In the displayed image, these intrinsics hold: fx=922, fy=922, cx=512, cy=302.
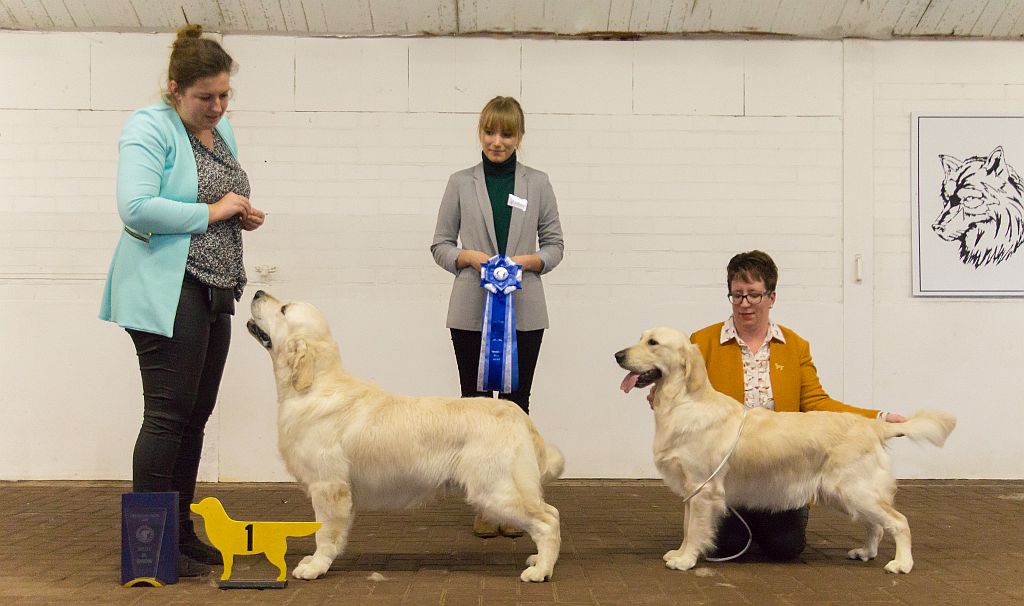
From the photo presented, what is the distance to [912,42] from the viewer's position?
18.4 ft

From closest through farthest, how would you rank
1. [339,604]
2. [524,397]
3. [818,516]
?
[339,604] < [524,397] < [818,516]

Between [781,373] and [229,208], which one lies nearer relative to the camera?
[229,208]

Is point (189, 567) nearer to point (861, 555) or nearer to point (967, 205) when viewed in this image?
point (861, 555)

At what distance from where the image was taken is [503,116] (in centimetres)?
375

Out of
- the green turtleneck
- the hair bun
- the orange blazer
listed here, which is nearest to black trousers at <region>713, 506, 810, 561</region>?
the orange blazer

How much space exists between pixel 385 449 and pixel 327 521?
0.31 m

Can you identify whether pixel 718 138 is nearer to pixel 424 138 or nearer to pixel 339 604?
pixel 424 138

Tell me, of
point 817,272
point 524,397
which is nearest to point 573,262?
point 817,272

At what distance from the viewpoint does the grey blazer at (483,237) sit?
3873mm

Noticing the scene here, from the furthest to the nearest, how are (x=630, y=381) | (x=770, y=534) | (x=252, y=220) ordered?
1. (x=770, y=534)
2. (x=630, y=381)
3. (x=252, y=220)

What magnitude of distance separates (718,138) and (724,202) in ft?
1.29

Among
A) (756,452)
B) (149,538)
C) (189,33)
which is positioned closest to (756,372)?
(756,452)

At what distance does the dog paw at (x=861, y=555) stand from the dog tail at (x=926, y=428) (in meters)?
0.48

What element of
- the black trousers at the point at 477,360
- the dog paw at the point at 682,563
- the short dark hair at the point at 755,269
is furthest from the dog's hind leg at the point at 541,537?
the short dark hair at the point at 755,269
